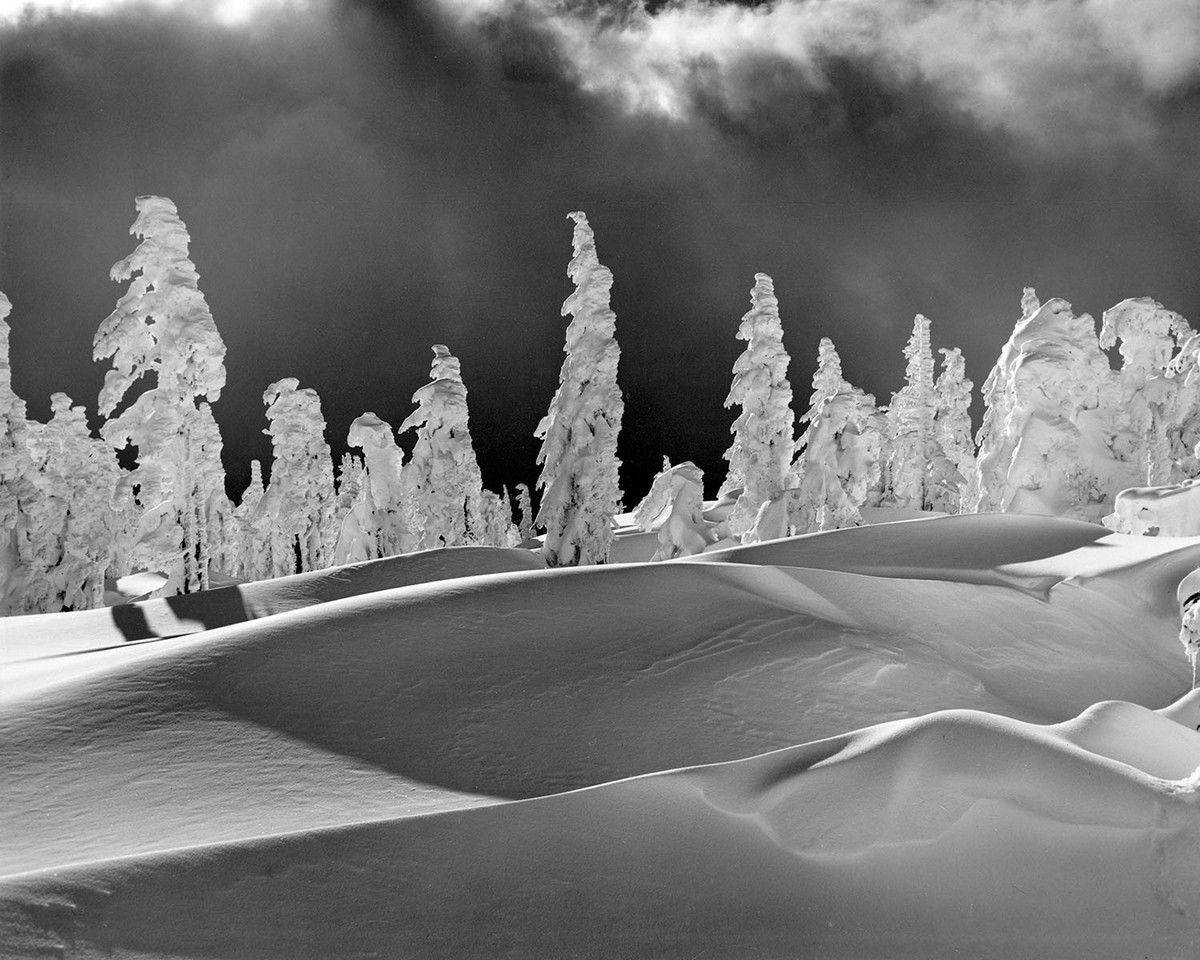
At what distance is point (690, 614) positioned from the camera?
12.5 m

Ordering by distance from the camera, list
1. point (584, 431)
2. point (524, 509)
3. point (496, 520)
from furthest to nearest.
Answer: point (524, 509) < point (496, 520) < point (584, 431)

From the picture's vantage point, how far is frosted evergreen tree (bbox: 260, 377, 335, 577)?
46031 mm

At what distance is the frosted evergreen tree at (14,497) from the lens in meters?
32.0

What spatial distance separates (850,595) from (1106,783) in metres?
7.41

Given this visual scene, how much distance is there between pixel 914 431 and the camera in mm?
46375

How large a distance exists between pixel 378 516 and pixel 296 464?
799cm

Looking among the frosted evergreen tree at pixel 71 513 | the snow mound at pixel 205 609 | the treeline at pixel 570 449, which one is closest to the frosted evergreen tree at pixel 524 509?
the treeline at pixel 570 449

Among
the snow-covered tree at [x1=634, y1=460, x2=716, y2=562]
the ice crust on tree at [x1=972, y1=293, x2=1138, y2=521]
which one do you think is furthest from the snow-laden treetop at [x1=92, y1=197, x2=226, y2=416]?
the ice crust on tree at [x1=972, y1=293, x2=1138, y2=521]

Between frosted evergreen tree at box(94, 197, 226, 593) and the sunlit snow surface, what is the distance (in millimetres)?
10868

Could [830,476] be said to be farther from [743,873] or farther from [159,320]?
[743,873]

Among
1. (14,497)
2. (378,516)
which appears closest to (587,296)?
(378,516)

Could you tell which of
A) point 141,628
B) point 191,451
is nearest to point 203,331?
point 191,451

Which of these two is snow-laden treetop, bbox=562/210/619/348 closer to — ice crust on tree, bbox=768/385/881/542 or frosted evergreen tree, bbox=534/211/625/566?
frosted evergreen tree, bbox=534/211/625/566

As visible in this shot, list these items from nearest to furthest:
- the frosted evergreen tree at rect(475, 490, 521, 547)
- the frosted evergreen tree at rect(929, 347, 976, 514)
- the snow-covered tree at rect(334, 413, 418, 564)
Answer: the snow-covered tree at rect(334, 413, 418, 564)
the frosted evergreen tree at rect(929, 347, 976, 514)
the frosted evergreen tree at rect(475, 490, 521, 547)
